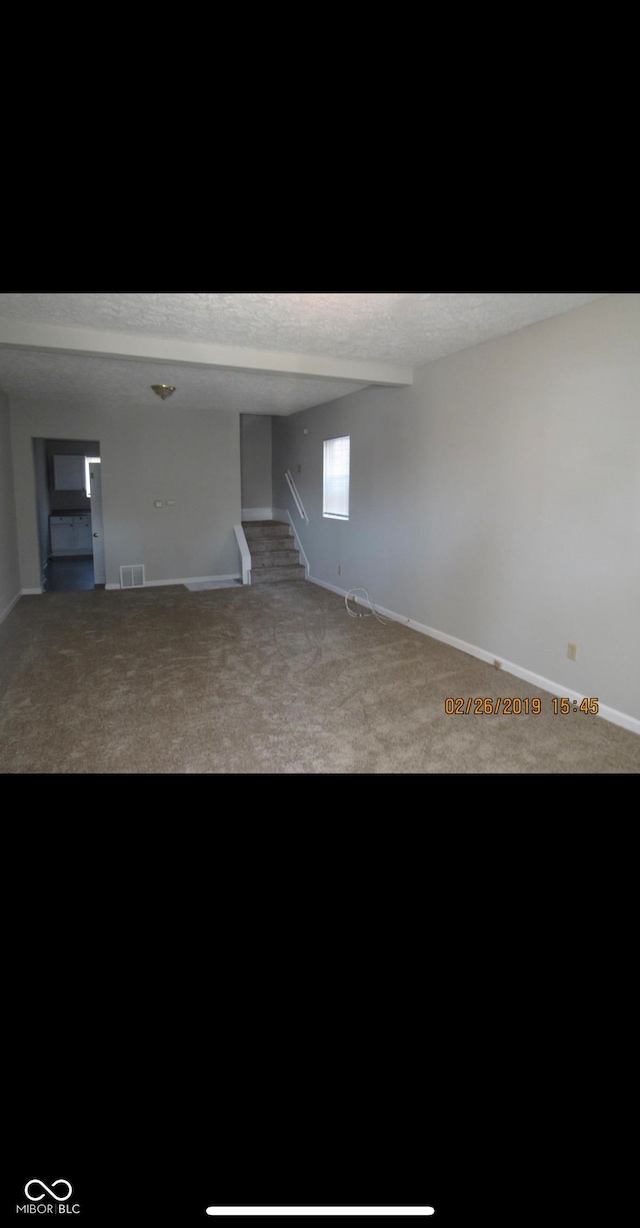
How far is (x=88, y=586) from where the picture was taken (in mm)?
7516

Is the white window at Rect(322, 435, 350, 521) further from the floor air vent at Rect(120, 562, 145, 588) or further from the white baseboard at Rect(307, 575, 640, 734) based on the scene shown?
the floor air vent at Rect(120, 562, 145, 588)

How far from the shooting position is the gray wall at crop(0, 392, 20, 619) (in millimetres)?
5754

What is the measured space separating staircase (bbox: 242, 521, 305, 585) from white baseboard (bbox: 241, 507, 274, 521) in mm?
1049

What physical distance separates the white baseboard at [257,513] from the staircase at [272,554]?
3.44 ft

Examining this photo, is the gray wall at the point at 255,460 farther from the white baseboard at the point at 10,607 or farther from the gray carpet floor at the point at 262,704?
the gray carpet floor at the point at 262,704

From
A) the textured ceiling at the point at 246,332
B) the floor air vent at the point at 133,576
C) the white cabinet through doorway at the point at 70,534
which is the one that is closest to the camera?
the textured ceiling at the point at 246,332

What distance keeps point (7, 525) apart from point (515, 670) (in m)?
5.51

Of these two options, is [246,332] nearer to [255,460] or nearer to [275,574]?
[275,574]

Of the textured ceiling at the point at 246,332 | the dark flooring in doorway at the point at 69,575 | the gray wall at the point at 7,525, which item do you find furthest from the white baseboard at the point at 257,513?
the textured ceiling at the point at 246,332

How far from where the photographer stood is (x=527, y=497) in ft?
12.1

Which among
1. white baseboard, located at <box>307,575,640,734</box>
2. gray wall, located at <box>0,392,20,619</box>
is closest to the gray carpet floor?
white baseboard, located at <box>307,575,640,734</box>

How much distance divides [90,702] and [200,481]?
494 cm

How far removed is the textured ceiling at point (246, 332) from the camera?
10.3ft

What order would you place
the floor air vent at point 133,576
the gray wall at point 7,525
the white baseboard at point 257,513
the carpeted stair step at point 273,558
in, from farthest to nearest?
1. the white baseboard at point 257,513
2. the carpeted stair step at point 273,558
3. the floor air vent at point 133,576
4. the gray wall at point 7,525
